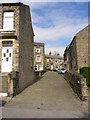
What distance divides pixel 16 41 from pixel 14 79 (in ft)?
11.3

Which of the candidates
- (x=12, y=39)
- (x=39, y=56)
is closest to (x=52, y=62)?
(x=39, y=56)

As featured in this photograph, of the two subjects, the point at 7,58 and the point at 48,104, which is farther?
the point at 7,58

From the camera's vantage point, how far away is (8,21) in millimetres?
12695

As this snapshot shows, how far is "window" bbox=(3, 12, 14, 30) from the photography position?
41.2 ft

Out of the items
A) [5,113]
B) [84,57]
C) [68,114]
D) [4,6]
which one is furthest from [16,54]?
[84,57]

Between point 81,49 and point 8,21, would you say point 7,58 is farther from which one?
point 81,49

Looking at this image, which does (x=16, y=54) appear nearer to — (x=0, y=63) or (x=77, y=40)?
(x=0, y=63)

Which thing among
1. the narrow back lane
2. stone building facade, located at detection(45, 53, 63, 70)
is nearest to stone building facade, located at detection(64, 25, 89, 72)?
the narrow back lane

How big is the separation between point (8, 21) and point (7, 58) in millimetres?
3328

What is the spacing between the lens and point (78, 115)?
632 cm

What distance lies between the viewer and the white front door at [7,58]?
12219 millimetres

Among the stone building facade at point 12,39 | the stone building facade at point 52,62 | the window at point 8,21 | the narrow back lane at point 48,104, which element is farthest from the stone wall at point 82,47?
the stone building facade at point 52,62

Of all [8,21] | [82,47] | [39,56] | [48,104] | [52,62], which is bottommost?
[48,104]

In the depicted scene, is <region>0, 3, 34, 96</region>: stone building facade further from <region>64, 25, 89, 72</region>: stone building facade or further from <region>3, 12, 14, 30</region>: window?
<region>64, 25, 89, 72</region>: stone building facade
